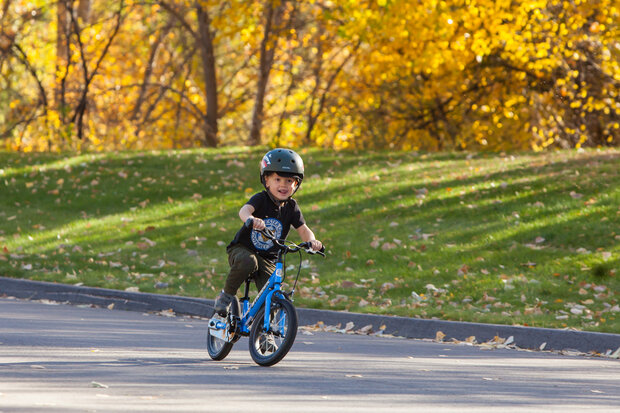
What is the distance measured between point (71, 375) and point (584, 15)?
1736 centimetres

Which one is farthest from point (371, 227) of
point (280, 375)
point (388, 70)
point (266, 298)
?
point (388, 70)

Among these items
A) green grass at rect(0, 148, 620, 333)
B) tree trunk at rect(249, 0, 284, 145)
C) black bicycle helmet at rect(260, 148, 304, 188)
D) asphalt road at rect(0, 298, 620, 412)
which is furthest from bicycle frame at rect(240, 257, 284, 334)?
tree trunk at rect(249, 0, 284, 145)

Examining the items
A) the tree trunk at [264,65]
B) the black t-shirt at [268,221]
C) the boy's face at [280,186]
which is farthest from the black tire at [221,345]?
the tree trunk at [264,65]

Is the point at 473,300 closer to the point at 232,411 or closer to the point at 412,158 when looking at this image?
the point at 232,411

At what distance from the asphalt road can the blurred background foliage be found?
11983 millimetres

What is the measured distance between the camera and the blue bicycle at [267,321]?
22.8ft

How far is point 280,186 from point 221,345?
1388 millimetres

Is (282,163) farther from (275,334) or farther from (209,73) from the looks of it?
(209,73)

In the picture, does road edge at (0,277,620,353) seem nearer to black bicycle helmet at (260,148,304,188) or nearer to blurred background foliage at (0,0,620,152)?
black bicycle helmet at (260,148,304,188)

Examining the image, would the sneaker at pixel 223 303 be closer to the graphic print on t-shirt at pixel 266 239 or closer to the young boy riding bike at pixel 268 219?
the young boy riding bike at pixel 268 219

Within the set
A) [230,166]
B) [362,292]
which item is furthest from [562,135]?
[362,292]

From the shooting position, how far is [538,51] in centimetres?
2127

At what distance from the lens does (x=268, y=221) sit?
7.19 m

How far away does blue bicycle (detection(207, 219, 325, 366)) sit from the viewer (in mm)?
6938
